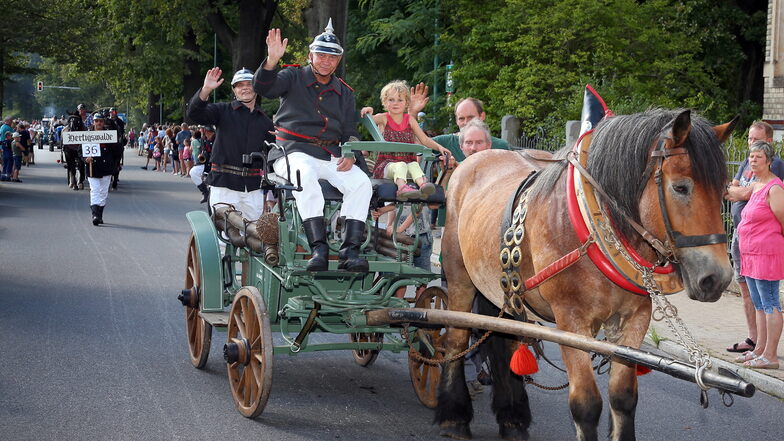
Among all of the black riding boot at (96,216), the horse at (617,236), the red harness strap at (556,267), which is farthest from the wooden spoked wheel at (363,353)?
the black riding boot at (96,216)

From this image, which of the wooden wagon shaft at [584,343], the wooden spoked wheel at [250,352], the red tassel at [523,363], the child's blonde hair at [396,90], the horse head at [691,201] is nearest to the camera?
the wooden wagon shaft at [584,343]

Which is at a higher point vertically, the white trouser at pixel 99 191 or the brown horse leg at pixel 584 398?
the brown horse leg at pixel 584 398

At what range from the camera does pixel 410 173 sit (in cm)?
639

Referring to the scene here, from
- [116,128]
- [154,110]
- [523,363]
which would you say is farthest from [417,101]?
[154,110]

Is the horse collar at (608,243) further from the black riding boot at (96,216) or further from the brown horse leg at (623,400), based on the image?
the black riding boot at (96,216)

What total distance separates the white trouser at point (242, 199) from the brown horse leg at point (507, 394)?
2825mm

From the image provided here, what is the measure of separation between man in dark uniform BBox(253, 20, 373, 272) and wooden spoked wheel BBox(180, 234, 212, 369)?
1296mm

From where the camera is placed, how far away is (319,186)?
5953 mm

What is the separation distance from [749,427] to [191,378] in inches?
153

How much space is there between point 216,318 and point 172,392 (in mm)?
583

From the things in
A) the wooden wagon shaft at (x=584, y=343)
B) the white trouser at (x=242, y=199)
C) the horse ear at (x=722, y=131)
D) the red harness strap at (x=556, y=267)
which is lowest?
the wooden wagon shaft at (x=584, y=343)

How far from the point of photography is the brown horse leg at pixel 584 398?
435 centimetres

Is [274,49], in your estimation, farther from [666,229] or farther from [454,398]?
[666,229]

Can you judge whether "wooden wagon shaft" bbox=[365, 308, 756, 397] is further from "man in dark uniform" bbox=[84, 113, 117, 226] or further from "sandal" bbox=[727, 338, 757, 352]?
"man in dark uniform" bbox=[84, 113, 117, 226]
